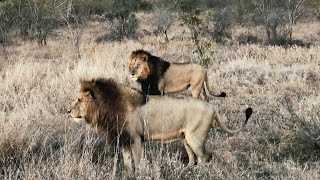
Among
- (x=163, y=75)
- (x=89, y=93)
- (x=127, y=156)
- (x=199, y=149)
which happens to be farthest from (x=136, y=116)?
(x=163, y=75)

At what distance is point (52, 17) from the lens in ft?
102

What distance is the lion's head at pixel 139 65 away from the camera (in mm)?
8172

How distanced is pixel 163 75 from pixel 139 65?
69 cm

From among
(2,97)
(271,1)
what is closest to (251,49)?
(2,97)

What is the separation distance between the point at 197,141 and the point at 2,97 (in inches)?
188

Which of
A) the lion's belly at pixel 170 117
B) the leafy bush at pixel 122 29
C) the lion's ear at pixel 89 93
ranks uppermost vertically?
the lion's ear at pixel 89 93

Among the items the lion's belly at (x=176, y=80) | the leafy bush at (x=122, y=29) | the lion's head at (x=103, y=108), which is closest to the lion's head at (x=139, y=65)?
the lion's belly at (x=176, y=80)

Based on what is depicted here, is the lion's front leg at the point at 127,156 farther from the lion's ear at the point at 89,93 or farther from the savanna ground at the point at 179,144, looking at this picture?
the lion's ear at the point at 89,93

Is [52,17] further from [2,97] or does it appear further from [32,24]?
[2,97]

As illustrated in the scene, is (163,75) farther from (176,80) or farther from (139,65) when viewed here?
(139,65)

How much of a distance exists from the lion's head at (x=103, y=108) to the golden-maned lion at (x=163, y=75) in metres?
2.98

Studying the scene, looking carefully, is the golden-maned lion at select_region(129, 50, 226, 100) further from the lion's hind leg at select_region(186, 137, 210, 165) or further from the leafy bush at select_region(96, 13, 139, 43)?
the leafy bush at select_region(96, 13, 139, 43)

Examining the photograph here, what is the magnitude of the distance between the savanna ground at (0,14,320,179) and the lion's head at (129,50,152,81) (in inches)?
53.7

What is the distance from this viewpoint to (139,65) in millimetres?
8195
